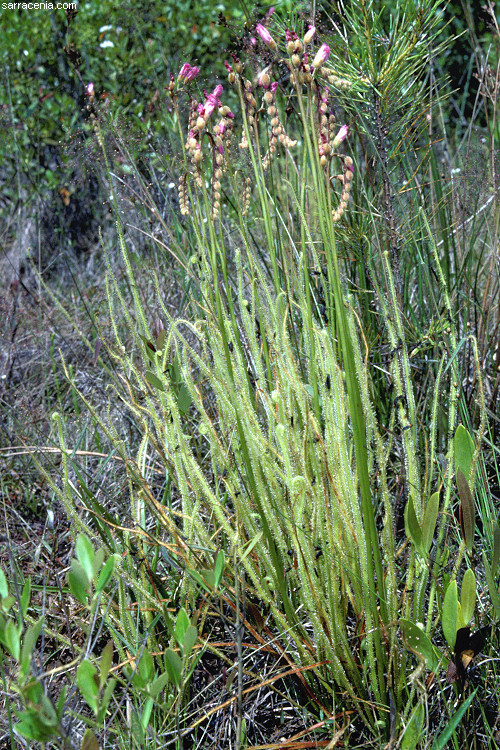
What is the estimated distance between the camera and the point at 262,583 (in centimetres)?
118

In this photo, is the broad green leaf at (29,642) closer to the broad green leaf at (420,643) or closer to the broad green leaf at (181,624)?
the broad green leaf at (181,624)

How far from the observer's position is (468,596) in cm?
99

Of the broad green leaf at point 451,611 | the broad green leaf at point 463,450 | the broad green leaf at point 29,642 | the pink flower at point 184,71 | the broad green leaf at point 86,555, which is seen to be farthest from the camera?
the pink flower at point 184,71

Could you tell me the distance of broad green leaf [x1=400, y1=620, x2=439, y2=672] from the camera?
93 cm

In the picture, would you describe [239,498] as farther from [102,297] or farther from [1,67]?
[1,67]

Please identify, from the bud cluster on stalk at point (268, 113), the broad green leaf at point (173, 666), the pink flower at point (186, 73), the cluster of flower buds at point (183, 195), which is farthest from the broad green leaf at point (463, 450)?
the pink flower at point (186, 73)

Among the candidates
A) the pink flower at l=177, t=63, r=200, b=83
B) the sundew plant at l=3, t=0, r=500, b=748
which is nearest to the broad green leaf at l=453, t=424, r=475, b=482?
the sundew plant at l=3, t=0, r=500, b=748

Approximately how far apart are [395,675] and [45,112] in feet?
12.6

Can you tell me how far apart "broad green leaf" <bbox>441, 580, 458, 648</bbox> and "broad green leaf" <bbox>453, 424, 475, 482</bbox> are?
0.69 ft

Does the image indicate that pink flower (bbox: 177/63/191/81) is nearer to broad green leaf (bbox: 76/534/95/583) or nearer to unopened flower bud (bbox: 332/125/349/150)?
unopened flower bud (bbox: 332/125/349/150)

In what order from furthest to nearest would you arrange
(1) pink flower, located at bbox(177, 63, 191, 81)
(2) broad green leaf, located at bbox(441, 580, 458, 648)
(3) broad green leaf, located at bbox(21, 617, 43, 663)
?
(1) pink flower, located at bbox(177, 63, 191, 81), (2) broad green leaf, located at bbox(441, 580, 458, 648), (3) broad green leaf, located at bbox(21, 617, 43, 663)

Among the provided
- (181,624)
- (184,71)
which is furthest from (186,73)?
(181,624)

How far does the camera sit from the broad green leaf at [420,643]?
3.06 feet

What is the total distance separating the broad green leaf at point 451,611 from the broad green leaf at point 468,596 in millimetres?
37
